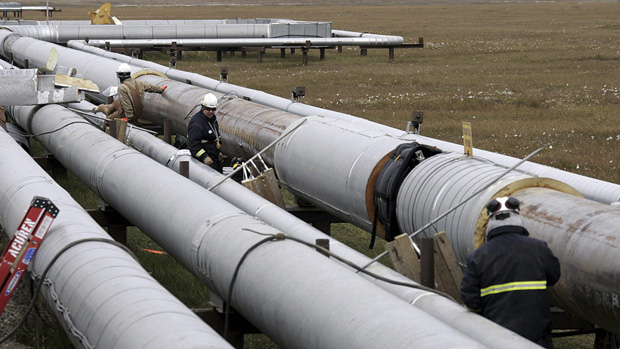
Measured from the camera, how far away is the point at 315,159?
32.8 ft

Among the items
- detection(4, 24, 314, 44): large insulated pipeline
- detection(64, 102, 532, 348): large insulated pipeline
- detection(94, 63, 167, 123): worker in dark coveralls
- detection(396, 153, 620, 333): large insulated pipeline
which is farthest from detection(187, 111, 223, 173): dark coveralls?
detection(4, 24, 314, 44): large insulated pipeline

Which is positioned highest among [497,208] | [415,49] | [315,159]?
[497,208]

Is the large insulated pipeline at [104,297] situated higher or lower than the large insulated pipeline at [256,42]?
higher

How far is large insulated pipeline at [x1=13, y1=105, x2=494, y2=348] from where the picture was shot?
4977 mm

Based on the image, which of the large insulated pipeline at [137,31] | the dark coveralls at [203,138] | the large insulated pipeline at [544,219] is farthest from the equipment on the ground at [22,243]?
the large insulated pipeline at [137,31]

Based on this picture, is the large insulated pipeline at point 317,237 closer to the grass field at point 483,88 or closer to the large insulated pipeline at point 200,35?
the grass field at point 483,88

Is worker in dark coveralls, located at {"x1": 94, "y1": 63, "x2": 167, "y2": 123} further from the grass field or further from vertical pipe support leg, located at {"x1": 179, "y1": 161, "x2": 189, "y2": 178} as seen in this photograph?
vertical pipe support leg, located at {"x1": 179, "y1": 161, "x2": 189, "y2": 178}

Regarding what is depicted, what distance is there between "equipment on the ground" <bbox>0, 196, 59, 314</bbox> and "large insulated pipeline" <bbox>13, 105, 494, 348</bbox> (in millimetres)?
1307

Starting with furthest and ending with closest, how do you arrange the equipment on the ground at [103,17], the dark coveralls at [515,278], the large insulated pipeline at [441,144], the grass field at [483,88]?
1. the equipment on the ground at [103,17]
2. the grass field at [483,88]
3. the large insulated pipeline at [441,144]
4. the dark coveralls at [515,278]

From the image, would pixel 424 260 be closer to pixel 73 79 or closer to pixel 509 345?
pixel 509 345

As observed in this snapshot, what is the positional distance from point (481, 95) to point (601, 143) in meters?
7.44

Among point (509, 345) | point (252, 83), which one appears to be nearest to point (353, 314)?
point (509, 345)

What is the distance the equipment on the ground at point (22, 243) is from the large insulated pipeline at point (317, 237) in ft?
7.34

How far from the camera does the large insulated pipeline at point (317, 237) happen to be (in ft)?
17.7
